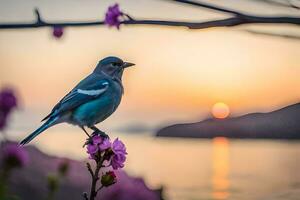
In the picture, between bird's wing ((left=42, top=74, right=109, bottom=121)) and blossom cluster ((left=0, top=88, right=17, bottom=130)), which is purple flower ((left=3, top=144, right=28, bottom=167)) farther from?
bird's wing ((left=42, top=74, right=109, bottom=121))

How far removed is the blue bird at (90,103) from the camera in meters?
3.21

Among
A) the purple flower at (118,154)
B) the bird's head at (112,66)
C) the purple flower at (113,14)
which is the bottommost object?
the purple flower at (118,154)

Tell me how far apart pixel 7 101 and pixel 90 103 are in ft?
6.11

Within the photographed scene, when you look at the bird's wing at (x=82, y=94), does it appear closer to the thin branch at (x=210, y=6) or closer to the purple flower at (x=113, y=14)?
the purple flower at (x=113, y=14)

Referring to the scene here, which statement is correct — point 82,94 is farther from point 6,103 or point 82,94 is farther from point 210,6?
point 210,6

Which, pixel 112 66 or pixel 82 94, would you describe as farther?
pixel 112 66

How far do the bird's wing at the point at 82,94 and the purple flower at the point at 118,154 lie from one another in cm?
112

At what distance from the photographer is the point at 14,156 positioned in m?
1.47

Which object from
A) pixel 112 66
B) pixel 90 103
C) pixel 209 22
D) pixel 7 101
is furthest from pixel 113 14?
pixel 112 66

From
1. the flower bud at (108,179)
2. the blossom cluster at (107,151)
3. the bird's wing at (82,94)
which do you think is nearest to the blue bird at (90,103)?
the bird's wing at (82,94)

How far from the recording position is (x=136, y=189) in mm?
1904

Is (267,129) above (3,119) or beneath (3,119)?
above

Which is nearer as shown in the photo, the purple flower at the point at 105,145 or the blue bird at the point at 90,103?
the purple flower at the point at 105,145

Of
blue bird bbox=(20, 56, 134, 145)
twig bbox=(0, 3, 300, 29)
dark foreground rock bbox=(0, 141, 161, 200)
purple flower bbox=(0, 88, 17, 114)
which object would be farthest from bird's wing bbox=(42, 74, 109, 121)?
twig bbox=(0, 3, 300, 29)
